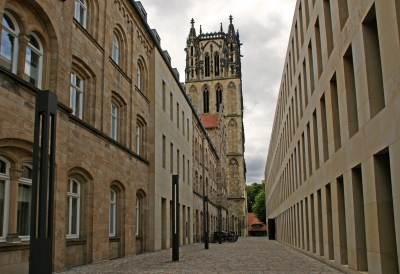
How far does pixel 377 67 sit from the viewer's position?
35.6 feet

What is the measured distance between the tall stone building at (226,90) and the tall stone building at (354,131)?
233 feet

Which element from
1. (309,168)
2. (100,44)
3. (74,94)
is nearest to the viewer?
(74,94)

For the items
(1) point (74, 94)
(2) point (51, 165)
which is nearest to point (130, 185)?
(1) point (74, 94)

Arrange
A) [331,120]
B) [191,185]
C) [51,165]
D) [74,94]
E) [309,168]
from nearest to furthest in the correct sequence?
[51,165] < [331,120] < [74,94] < [309,168] < [191,185]

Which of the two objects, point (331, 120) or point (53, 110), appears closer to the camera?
point (53, 110)

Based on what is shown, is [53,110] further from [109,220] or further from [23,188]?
[109,220]

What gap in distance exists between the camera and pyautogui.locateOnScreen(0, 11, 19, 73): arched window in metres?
11.5

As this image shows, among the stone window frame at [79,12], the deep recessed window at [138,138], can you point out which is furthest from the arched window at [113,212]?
the stone window frame at [79,12]

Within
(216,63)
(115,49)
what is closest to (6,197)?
(115,49)

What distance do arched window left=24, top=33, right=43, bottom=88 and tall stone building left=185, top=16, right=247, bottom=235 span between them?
258 ft

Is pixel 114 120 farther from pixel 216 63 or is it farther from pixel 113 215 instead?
pixel 216 63

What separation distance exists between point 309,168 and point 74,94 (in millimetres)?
11478

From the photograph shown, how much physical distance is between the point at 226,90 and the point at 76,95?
8271cm

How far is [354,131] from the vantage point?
42.3ft
